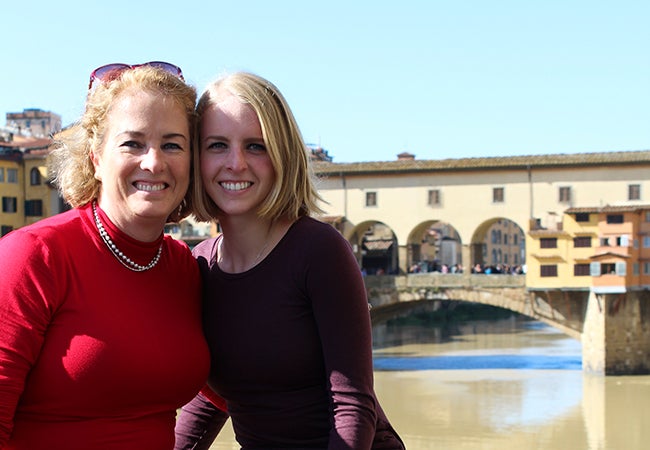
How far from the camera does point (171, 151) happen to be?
87.1 inches

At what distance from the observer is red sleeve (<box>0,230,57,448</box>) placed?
191 centimetres

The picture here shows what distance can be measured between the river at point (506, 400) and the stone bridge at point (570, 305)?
0.74 m

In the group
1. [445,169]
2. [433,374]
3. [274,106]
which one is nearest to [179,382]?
[274,106]

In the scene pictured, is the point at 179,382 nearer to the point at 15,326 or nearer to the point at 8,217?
the point at 15,326

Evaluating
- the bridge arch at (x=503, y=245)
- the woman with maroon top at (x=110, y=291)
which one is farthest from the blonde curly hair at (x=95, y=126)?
the bridge arch at (x=503, y=245)

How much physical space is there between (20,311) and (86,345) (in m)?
0.16

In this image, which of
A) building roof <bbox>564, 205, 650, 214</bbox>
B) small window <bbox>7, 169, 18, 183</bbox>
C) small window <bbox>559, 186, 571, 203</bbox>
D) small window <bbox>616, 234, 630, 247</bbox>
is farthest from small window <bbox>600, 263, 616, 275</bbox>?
small window <bbox>7, 169, 18, 183</bbox>

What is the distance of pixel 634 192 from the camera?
90.6ft

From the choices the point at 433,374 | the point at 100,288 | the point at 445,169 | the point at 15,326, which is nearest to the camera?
the point at 15,326

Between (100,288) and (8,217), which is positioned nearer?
(100,288)

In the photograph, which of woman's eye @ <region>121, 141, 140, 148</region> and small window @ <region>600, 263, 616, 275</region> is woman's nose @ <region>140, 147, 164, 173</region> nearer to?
woman's eye @ <region>121, 141, 140, 148</region>

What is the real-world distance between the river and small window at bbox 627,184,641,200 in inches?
210

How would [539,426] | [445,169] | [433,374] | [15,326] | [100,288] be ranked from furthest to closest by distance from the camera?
[445,169], [433,374], [539,426], [100,288], [15,326]

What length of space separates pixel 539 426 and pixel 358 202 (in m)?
13.3
